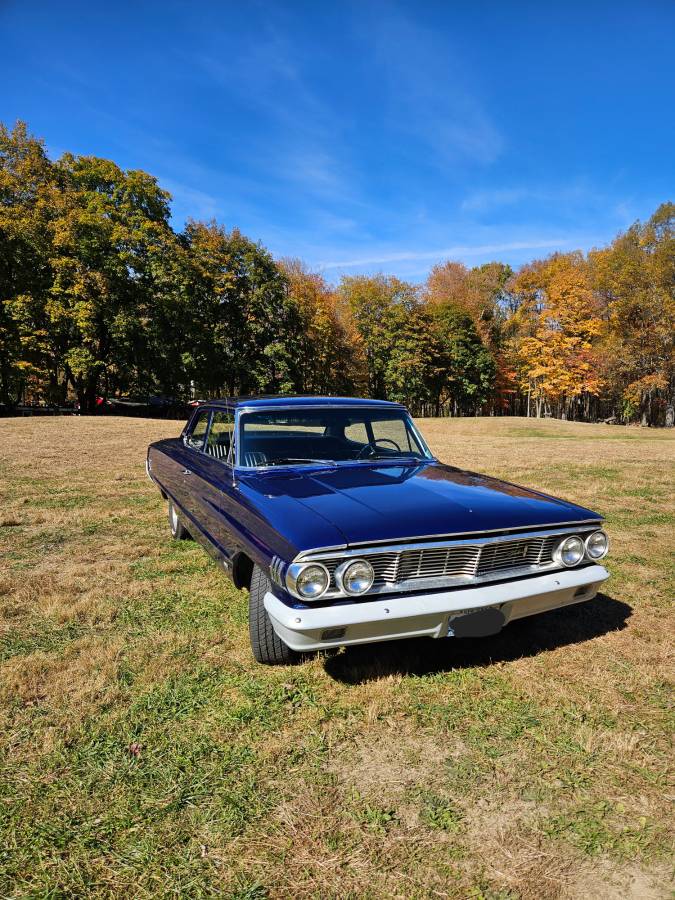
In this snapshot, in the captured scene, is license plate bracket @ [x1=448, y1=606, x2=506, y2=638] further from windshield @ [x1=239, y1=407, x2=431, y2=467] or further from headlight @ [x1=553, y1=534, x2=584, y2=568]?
windshield @ [x1=239, y1=407, x2=431, y2=467]

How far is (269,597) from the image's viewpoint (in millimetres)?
2604

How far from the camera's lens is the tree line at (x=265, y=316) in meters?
25.0

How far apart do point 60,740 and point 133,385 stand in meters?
30.7

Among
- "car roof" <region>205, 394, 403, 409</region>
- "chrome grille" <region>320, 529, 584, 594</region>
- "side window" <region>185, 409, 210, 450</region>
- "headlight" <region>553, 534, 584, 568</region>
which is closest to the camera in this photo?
"chrome grille" <region>320, 529, 584, 594</region>

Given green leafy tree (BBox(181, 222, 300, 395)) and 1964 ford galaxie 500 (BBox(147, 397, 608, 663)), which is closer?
1964 ford galaxie 500 (BBox(147, 397, 608, 663))

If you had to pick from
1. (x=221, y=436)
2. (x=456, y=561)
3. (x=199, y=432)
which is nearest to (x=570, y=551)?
(x=456, y=561)

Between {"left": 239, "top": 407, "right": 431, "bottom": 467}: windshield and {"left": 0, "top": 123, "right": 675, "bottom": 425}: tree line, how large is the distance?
23954 millimetres

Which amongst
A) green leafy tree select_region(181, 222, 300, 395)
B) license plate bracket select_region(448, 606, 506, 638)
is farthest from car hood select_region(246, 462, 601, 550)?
green leafy tree select_region(181, 222, 300, 395)

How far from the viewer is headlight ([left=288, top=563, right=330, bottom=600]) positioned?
8.01 ft

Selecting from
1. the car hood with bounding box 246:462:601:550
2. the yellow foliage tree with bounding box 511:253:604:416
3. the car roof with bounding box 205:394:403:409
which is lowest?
the car hood with bounding box 246:462:601:550

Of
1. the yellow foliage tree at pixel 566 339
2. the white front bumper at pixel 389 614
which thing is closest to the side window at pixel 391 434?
the white front bumper at pixel 389 614

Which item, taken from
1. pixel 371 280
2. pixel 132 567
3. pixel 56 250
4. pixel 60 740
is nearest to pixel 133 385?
pixel 56 250

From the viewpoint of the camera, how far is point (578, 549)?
3.13 m

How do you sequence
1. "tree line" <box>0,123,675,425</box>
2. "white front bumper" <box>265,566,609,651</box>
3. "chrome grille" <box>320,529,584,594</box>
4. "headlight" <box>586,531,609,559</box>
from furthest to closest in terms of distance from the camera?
1. "tree line" <box>0,123,675,425</box>
2. "headlight" <box>586,531,609,559</box>
3. "chrome grille" <box>320,529,584,594</box>
4. "white front bumper" <box>265,566,609,651</box>
